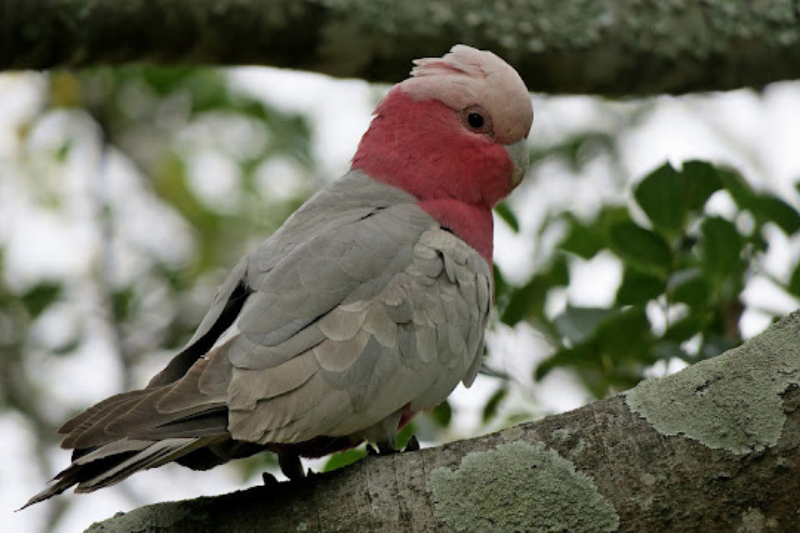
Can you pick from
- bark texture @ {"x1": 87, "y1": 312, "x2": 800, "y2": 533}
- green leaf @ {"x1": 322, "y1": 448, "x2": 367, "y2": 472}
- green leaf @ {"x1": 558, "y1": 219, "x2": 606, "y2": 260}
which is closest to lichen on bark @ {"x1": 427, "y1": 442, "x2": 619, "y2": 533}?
bark texture @ {"x1": 87, "y1": 312, "x2": 800, "y2": 533}

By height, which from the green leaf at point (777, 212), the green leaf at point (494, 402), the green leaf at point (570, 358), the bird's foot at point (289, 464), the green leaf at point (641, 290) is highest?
the green leaf at point (777, 212)

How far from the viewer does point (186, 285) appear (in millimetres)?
8250

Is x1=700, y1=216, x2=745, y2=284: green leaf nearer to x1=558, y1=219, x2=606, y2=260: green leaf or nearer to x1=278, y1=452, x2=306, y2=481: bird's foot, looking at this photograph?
x1=558, y1=219, x2=606, y2=260: green leaf

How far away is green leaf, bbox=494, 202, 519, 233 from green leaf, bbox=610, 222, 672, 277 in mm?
563

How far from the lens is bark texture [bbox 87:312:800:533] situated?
99.7 inches

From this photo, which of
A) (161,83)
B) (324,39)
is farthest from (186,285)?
(324,39)

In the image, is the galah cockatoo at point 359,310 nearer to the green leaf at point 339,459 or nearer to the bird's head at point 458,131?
the bird's head at point 458,131

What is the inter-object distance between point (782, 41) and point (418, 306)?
2156mm

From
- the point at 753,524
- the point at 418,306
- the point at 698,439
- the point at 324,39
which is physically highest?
the point at 324,39

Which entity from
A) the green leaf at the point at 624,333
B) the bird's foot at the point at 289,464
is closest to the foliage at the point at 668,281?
the green leaf at the point at 624,333

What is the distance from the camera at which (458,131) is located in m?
4.32

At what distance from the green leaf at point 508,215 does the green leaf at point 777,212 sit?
94cm

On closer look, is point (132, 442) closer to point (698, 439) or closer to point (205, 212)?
point (698, 439)

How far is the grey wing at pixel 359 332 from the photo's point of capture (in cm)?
307
